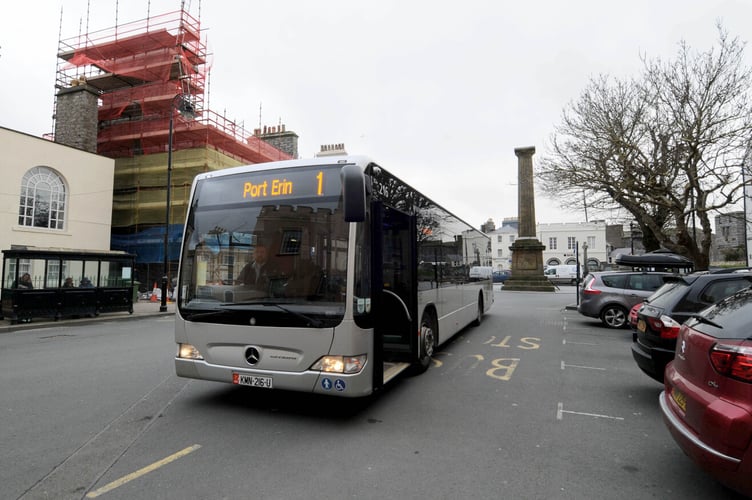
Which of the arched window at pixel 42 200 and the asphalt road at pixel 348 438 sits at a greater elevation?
the arched window at pixel 42 200

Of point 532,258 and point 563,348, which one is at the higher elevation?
point 532,258

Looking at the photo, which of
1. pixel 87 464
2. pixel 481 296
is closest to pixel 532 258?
pixel 481 296

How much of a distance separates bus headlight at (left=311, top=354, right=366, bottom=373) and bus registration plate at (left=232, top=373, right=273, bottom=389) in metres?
0.52

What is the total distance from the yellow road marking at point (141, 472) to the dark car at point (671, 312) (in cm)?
506

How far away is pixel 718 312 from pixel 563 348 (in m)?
6.10

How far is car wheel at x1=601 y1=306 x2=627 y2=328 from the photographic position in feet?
38.9

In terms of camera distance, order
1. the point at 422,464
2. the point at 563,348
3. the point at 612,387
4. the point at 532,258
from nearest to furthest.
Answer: the point at 422,464
the point at 612,387
the point at 563,348
the point at 532,258

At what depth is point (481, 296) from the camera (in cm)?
1274

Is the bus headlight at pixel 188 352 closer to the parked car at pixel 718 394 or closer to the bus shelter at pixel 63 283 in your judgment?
the parked car at pixel 718 394

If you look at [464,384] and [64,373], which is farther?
[64,373]

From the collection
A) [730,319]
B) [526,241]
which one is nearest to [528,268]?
[526,241]

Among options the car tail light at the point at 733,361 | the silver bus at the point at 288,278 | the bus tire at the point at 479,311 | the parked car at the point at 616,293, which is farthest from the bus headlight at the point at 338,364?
the parked car at the point at 616,293

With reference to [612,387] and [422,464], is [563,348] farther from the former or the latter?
[422,464]

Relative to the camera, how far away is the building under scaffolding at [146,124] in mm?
26156
